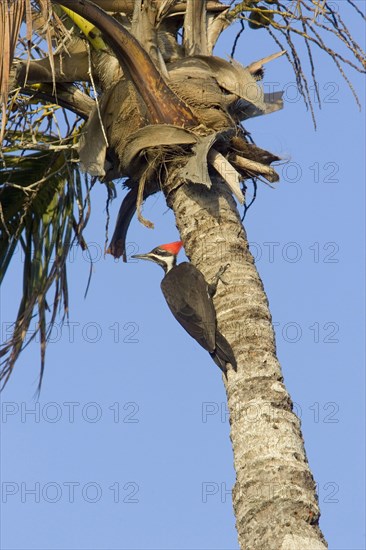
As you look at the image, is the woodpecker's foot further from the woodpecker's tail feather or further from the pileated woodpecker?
the woodpecker's tail feather

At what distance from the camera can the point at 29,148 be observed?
716cm

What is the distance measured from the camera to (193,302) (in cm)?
668

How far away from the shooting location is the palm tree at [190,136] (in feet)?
15.9

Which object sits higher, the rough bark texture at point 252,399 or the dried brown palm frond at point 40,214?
the dried brown palm frond at point 40,214

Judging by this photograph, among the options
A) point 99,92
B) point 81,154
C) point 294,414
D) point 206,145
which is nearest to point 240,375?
point 294,414

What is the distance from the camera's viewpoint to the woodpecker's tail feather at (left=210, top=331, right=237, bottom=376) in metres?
5.23

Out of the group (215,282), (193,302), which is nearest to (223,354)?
(215,282)

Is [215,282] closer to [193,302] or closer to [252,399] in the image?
[252,399]

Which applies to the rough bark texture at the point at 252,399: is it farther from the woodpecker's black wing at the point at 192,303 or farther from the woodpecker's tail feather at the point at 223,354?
the woodpecker's black wing at the point at 192,303

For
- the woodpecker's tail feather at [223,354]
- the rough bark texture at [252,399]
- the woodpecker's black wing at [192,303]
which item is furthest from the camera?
the woodpecker's black wing at [192,303]

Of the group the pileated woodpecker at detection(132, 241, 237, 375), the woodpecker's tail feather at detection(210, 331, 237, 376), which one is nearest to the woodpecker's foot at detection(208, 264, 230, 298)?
the pileated woodpecker at detection(132, 241, 237, 375)

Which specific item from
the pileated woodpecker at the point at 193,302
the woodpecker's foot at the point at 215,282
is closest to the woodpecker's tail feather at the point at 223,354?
the pileated woodpecker at the point at 193,302

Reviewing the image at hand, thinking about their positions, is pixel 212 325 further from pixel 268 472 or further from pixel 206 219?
pixel 268 472

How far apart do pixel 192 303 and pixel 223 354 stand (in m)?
1.35
